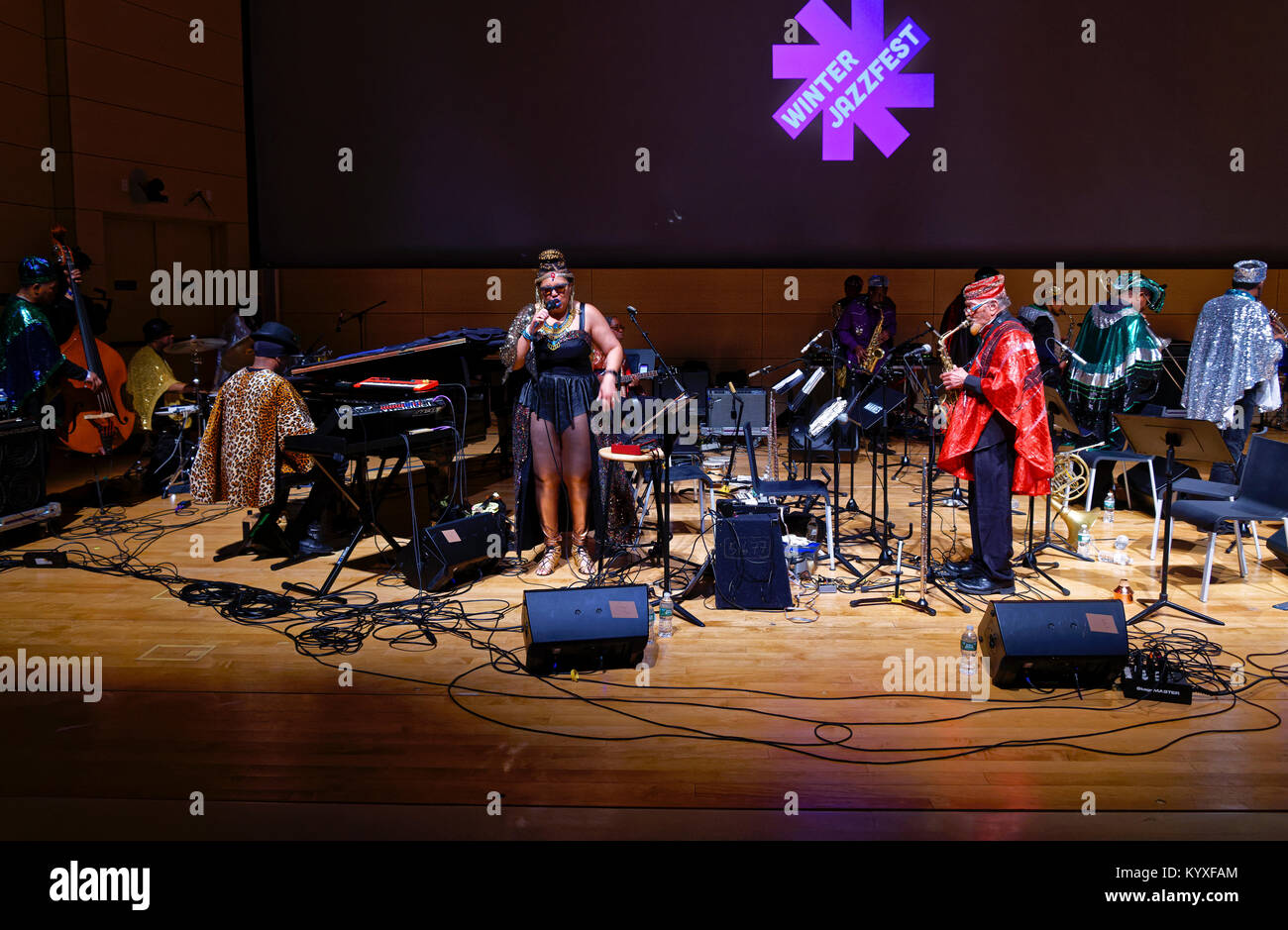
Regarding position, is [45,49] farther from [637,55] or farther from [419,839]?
[419,839]

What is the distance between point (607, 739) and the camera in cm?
335

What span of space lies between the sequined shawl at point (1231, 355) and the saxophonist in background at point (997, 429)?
209cm

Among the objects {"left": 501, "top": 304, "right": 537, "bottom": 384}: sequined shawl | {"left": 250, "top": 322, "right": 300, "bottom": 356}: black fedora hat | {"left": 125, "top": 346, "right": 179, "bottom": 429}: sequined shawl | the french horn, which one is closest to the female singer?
{"left": 501, "top": 304, "right": 537, "bottom": 384}: sequined shawl

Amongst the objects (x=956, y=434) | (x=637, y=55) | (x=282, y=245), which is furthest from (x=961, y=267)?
(x=282, y=245)

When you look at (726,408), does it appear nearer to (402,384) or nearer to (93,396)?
(402,384)

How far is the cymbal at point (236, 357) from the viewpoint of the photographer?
7.98 meters

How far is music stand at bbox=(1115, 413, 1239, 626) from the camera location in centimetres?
421

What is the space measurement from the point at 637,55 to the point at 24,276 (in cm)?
647

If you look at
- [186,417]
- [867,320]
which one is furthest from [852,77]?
[186,417]

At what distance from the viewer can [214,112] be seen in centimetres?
1002

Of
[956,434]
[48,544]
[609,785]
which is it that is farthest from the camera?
[48,544]

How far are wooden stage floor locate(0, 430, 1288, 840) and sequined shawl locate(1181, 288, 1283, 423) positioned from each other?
5.93ft

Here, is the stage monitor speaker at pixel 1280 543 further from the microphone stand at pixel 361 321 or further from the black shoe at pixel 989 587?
the microphone stand at pixel 361 321

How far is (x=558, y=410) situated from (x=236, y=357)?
4.23 metres
